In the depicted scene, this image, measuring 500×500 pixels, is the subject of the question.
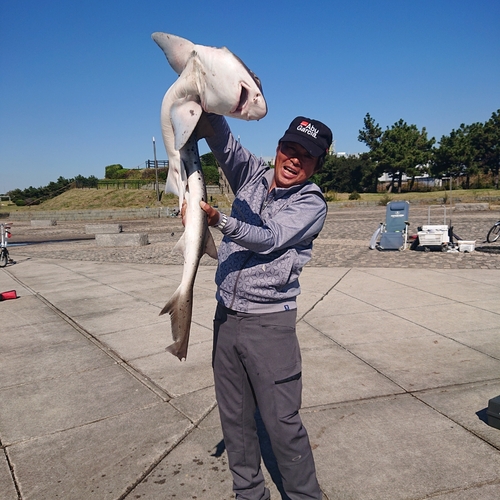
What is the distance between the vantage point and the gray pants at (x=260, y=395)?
2125mm

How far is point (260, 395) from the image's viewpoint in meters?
2.15

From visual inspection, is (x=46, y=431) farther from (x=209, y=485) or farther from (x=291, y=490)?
(x=291, y=490)

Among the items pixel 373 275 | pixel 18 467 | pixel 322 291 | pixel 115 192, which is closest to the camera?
pixel 18 467

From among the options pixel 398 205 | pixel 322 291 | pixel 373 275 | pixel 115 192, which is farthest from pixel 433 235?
pixel 115 192

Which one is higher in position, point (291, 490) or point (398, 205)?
point (398, 205)

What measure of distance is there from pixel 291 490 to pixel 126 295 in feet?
17.5

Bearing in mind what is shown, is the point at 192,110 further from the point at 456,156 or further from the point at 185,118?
the point at 456,156

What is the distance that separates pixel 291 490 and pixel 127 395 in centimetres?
178

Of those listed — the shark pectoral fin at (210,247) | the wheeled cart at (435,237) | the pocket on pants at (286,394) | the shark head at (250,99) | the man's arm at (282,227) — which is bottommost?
the wheeled cart at (435,237)

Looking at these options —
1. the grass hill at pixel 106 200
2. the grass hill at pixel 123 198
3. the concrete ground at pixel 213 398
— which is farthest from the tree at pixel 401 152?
the concrete ground at pixel 213 398

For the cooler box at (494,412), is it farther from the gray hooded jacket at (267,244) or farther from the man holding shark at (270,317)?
the gray hooded jacket at (267,244)

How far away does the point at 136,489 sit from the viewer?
250cm

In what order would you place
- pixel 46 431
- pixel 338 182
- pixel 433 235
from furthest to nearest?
pixel 338 182, pixel 433 235, pixel 46 431

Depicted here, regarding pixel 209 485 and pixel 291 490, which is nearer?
pixel 291 490
